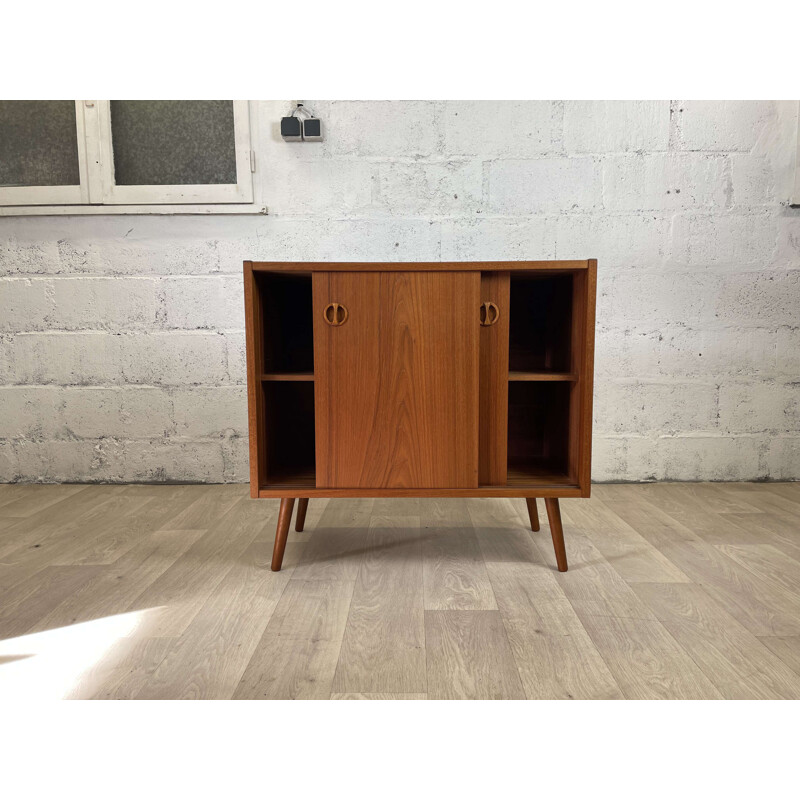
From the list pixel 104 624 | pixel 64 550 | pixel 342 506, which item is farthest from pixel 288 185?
pixel 104 624

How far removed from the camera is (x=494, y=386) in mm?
1555

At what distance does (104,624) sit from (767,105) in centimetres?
275

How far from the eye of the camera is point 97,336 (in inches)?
98.7

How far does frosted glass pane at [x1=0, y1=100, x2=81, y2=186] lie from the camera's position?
7.91ft

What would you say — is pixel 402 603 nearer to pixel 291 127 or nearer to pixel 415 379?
pixel 415 379

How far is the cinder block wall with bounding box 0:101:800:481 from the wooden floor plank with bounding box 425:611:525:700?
1413 millimetres

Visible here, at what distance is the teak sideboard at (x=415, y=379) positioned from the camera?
1.51m

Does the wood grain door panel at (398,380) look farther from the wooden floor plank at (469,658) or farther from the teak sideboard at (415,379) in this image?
the wooden floor plank at (469,658)

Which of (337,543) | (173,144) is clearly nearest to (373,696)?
(337,543)

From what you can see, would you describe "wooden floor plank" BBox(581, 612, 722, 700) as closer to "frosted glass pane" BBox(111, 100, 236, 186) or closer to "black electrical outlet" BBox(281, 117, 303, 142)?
"black electrical outlet" BBox(281, 117, 303, 142)

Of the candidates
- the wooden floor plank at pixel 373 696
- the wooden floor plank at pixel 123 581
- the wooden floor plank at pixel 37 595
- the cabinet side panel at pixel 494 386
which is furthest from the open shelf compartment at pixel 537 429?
the wooden floor plank at pixel 37 595

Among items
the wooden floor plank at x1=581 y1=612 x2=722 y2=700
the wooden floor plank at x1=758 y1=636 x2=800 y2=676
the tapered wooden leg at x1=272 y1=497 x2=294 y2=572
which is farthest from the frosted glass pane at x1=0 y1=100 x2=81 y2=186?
the wooden floor plank at x1=758 y1=636 x2=800 y2=676
